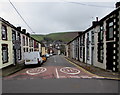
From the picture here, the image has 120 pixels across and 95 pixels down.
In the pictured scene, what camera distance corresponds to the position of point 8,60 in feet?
58.2

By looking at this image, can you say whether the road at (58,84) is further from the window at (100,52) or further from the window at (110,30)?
the window at (100,52)

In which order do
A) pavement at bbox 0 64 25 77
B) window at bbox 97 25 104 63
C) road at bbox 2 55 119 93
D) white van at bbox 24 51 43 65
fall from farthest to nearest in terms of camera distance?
white van at bbox 24 51 43 65, window at bbox 97 25 104 63, pavement at bbox 0 64 25 77, road at bbox 2 55 119 93

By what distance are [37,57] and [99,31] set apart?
8492 millimetres

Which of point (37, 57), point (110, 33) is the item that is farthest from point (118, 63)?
point (37, 57)

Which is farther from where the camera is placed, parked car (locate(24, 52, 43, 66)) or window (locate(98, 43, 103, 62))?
parked car (locate(24, 52, 43, 66))

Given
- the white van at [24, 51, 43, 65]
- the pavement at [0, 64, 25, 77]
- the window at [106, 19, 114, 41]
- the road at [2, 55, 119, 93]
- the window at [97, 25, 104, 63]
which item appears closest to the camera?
the road at [2, 55, 119, 93]

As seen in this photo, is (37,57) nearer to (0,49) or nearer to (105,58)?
(0,49)

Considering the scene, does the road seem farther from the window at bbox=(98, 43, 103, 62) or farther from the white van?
the white van

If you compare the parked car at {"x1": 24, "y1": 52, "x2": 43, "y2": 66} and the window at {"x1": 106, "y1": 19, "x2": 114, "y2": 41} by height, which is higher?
the window at {"x1": 106, "y1": 19, "x2": 114, "y2": 41}

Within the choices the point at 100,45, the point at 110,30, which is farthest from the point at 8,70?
the point at 110,30

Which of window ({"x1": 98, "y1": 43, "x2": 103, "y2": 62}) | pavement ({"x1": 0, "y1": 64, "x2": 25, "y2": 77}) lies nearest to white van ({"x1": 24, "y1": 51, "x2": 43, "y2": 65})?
pavement ({"x1": 0, "y1": 64, "x2": 25, "y2": 77})

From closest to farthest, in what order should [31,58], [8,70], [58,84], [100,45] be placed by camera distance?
[58,84] → [8,70] → [100,45] → [31,58]

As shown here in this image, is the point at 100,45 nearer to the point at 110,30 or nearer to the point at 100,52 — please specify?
the point at 100,52

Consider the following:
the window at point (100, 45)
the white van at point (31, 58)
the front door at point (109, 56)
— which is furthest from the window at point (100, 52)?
the white van at point (31, 58)
